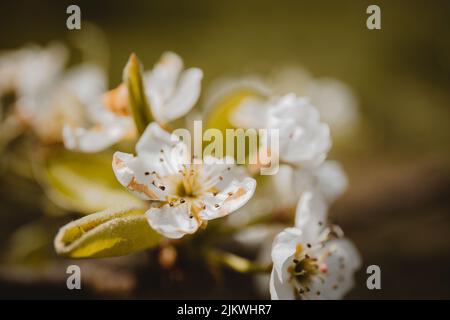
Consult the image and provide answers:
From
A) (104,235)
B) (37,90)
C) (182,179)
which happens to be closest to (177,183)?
(182,179)

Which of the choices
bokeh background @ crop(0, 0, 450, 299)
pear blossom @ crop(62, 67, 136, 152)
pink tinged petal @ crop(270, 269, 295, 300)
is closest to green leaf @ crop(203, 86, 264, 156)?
pear blossom @ crop(62, 67, 136, 152)

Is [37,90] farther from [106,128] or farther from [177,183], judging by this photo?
[177,183]

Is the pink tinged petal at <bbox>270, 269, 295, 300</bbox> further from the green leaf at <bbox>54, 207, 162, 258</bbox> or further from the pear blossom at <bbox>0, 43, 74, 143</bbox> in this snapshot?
the pear blossom at <bbox>0, 43, 74, 143</bbox>

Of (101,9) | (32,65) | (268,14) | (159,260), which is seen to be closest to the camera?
(159,260)

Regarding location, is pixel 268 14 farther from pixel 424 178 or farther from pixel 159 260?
pixel 159 260

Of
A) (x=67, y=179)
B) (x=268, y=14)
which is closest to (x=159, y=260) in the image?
(x=67, y=179)
